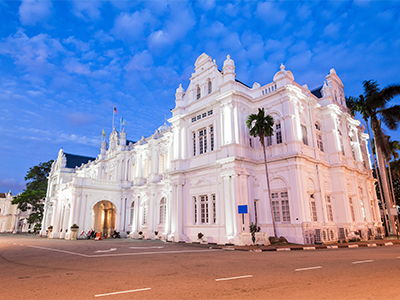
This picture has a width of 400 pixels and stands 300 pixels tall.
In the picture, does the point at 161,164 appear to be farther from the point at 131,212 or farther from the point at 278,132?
the point at 278,132

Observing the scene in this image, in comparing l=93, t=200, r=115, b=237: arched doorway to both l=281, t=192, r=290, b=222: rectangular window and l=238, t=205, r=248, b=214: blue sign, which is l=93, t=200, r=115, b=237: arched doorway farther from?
l=281, t=192, r=290, b=222: rectangular window

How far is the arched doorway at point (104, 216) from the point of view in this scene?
38.8 m

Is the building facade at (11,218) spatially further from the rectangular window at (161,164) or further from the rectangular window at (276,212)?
the rectangular window at (276,212)

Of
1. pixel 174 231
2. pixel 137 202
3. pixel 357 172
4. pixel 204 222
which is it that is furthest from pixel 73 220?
pixel 357 172

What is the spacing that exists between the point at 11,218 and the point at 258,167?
78867mm

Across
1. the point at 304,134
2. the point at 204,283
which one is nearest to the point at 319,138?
the point at 304,134

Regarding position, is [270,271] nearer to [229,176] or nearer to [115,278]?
[115,278]

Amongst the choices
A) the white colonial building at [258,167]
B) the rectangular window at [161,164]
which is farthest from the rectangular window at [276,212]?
the rectangular window at [161,164]

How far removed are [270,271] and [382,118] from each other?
2436 cm

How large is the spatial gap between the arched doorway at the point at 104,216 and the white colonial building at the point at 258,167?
31.6 feet

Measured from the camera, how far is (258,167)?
2195cm

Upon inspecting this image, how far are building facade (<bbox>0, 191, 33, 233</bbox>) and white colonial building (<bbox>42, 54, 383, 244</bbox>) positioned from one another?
58.4m

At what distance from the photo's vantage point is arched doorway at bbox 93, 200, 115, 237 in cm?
3878

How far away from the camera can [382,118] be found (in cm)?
2570
